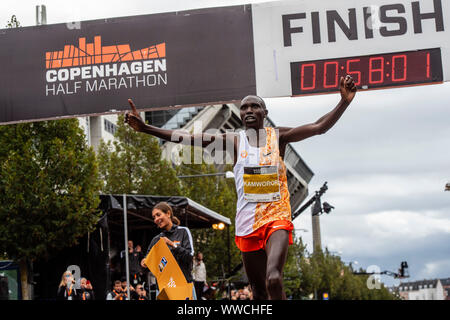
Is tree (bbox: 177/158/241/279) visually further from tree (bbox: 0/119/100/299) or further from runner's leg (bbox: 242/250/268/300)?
runner's leg (bbox: 242/250/268/300)

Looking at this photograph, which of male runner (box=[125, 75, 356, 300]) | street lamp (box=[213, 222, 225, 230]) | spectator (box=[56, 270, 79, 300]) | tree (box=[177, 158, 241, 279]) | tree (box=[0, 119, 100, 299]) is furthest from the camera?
tree (box=[177, 158, 241, 279])

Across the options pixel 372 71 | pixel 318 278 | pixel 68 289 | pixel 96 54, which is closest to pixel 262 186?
pixel 372 71

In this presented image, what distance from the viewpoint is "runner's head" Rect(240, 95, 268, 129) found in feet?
16.5

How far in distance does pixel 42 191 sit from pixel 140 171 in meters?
11.1

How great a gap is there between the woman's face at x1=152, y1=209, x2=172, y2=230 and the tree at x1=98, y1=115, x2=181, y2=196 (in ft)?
62.8

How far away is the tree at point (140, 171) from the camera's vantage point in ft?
88.0

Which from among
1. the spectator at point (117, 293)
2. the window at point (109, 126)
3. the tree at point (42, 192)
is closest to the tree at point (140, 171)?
the tree at point (42, 192)

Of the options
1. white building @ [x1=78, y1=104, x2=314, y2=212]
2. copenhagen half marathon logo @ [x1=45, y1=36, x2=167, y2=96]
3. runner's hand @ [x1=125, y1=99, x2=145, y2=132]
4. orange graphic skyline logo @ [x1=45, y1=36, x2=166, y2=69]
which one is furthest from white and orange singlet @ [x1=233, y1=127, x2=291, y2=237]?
white building @ [x1=78, y1=104, x2=314, y2=212]

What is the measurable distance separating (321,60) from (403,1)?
168cm

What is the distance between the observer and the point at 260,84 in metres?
11.1

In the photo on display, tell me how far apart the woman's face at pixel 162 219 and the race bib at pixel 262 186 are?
2708mm

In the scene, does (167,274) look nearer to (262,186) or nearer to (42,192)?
(262,186)

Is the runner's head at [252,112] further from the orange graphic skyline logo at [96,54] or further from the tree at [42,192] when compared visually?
the tree at [42,192]
